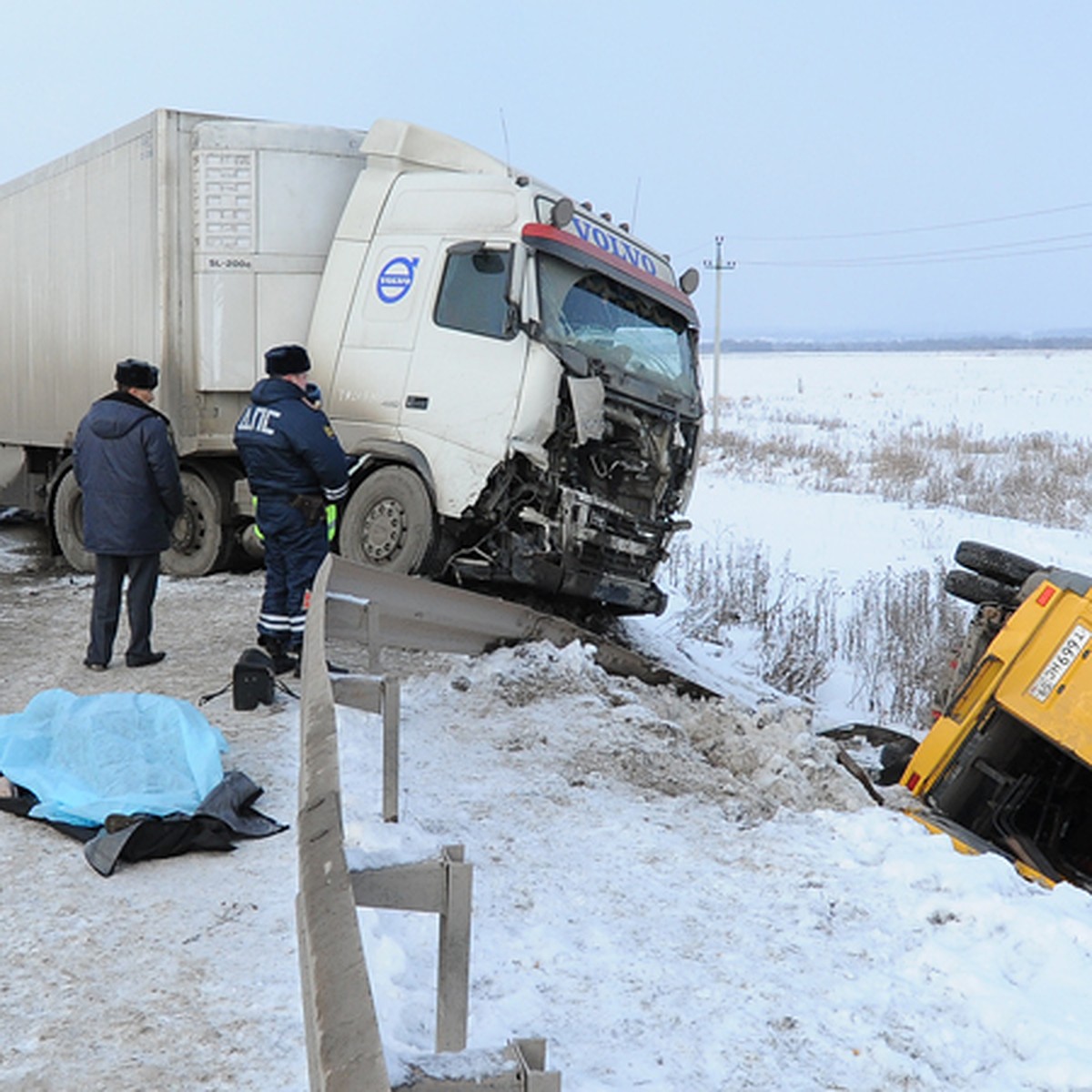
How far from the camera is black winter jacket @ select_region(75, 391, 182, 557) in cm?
616

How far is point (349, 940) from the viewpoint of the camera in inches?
68.5

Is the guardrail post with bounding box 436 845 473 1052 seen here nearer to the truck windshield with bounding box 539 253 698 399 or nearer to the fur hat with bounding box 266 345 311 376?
the fur hat with bounding box 266 345 311 376

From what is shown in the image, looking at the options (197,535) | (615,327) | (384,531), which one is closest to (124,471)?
(384,531)

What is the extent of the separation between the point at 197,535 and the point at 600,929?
21.0 feet

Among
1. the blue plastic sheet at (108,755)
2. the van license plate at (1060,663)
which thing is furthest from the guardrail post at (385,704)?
the van license plate at (1060,663)

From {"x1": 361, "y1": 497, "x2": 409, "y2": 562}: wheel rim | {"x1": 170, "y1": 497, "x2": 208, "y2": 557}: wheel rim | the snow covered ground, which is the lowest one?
the snow covered ground

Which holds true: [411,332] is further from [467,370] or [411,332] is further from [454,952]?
[454,952]

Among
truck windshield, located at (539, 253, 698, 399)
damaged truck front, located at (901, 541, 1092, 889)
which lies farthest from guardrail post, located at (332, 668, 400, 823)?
truck windshield, located at (539, 253, 698, 399)

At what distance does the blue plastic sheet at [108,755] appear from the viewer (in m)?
3.89

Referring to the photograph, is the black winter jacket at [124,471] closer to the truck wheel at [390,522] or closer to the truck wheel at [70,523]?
the truck wheel at [390,522]

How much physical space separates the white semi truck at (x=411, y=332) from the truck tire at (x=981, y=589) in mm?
2293

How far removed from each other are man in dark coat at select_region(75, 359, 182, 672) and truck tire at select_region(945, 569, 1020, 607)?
4139mm

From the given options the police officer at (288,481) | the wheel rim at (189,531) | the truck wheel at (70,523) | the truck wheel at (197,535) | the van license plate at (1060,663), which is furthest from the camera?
the truck wheel at (70,523)

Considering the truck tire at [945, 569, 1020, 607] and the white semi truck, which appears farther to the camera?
the white semi truck
